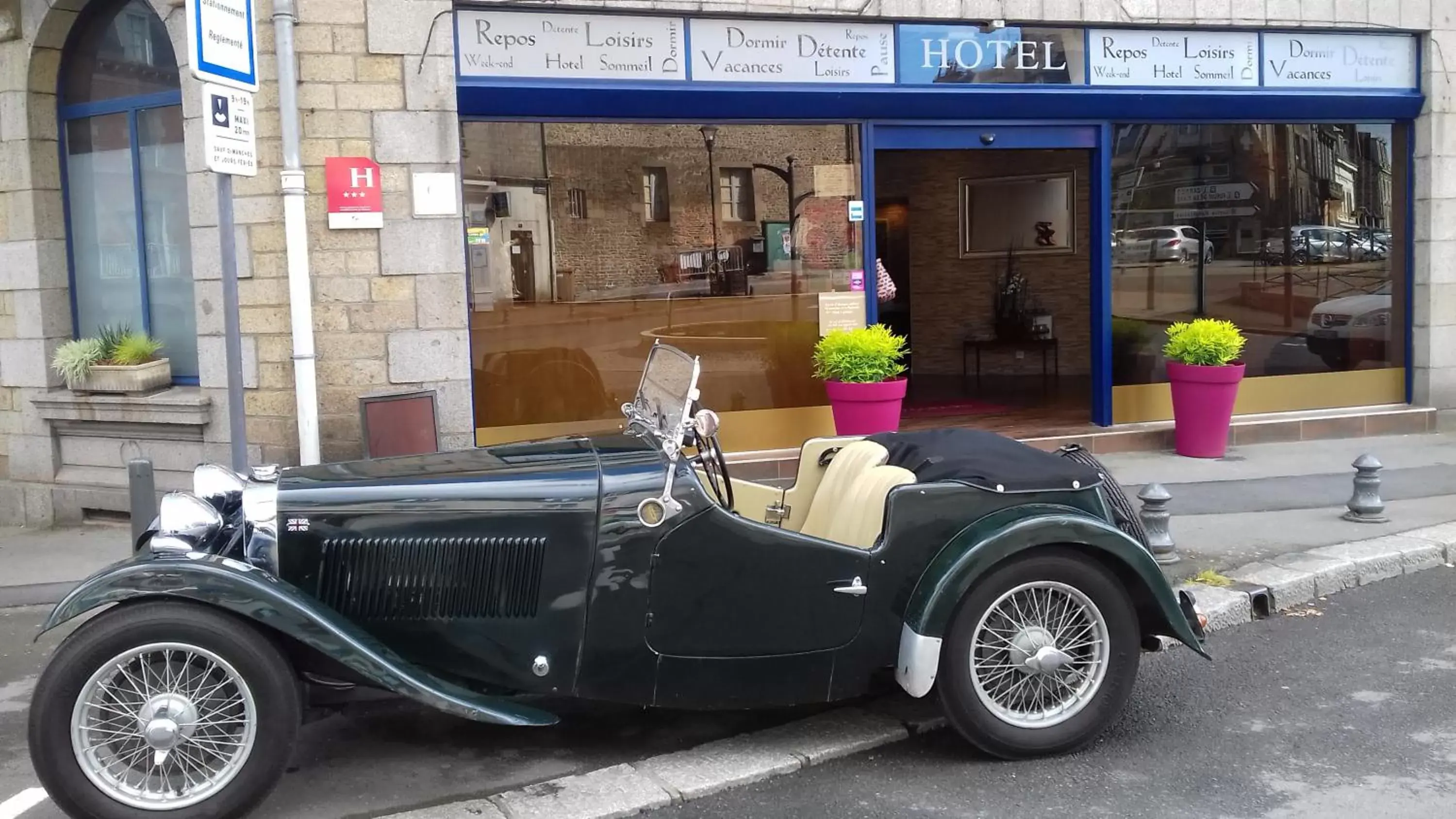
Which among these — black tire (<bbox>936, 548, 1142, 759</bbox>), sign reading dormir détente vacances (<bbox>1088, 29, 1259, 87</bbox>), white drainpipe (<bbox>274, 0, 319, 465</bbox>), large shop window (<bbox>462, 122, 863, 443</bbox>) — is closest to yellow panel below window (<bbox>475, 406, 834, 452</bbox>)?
large shop window (<bbox>462, 122, 863, 443</bbox>)

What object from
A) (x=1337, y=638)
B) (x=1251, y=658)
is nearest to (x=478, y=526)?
(x=1251, y=658)

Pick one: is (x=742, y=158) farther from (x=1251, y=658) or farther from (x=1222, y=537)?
(x=1251, y=658)

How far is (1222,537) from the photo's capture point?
7.25 meters

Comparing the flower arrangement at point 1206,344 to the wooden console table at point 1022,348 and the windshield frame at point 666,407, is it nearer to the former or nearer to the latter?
the wooden console table at point 1022,348

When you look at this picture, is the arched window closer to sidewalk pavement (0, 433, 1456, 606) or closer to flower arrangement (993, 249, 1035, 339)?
sidewalk pavement (0, 433, 1456, 606)

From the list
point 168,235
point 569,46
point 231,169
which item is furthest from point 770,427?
point 231,169

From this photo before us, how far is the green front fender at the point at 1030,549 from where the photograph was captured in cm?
419

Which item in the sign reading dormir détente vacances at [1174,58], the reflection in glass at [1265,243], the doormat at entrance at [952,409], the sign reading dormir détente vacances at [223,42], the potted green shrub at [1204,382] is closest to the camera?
the sign reading dormir détente vacances at [223,42]

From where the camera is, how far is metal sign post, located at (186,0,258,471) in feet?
17.9

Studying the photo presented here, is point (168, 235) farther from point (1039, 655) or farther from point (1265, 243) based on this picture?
point (1265, 243)

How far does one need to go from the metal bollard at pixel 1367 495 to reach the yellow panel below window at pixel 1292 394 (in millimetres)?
2994

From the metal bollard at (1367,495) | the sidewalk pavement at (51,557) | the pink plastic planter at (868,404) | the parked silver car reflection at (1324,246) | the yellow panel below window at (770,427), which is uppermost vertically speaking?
the parked silver car reflection at (1324,246)

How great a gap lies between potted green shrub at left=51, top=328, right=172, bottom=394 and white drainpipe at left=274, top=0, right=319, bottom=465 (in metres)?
1.36

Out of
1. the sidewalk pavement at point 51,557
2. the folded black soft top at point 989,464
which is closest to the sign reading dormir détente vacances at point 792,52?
the folded black soft top at point 989,464
